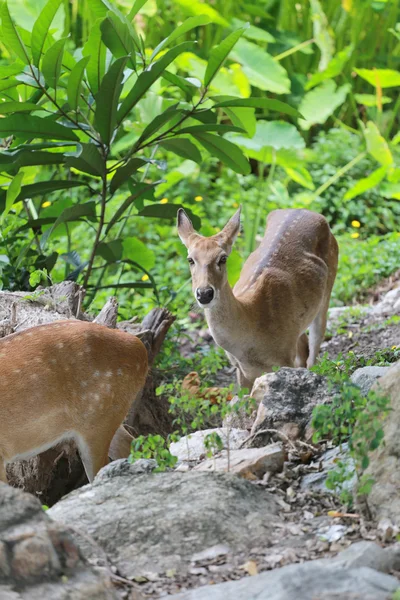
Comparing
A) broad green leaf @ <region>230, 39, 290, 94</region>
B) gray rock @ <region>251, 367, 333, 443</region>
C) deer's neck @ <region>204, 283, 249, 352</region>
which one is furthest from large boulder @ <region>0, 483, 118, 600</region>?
broad green leaf @ <region>230, 39, 290, 94</region>

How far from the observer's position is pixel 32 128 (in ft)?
19.7

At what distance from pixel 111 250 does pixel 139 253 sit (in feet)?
1.68

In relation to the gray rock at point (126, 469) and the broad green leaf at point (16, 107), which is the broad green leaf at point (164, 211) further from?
the gray rock at point (126, 469)

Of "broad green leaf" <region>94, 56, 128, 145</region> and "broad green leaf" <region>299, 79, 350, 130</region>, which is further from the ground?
"broad green leaf" <region>94, 56, 128, 145</region>

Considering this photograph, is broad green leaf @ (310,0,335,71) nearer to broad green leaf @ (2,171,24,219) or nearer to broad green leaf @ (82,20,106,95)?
broad green leaf @ (82,20,106,95)

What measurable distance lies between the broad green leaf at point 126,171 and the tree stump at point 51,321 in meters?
0.86

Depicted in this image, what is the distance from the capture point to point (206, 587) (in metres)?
2.89

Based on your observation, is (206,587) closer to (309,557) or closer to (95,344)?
(309,557)

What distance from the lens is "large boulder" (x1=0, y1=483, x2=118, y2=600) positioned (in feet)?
8.82

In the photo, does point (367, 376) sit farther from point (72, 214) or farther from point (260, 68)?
point (260, 68)

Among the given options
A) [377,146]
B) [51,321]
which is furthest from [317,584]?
[377,146]

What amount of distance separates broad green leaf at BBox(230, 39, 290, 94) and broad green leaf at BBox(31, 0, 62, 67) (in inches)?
184

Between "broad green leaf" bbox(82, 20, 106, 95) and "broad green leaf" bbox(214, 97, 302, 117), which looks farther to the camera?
"broad green leaf" bbox(214, 97, 302, 117)

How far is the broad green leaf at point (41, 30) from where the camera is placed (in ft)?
19.4
